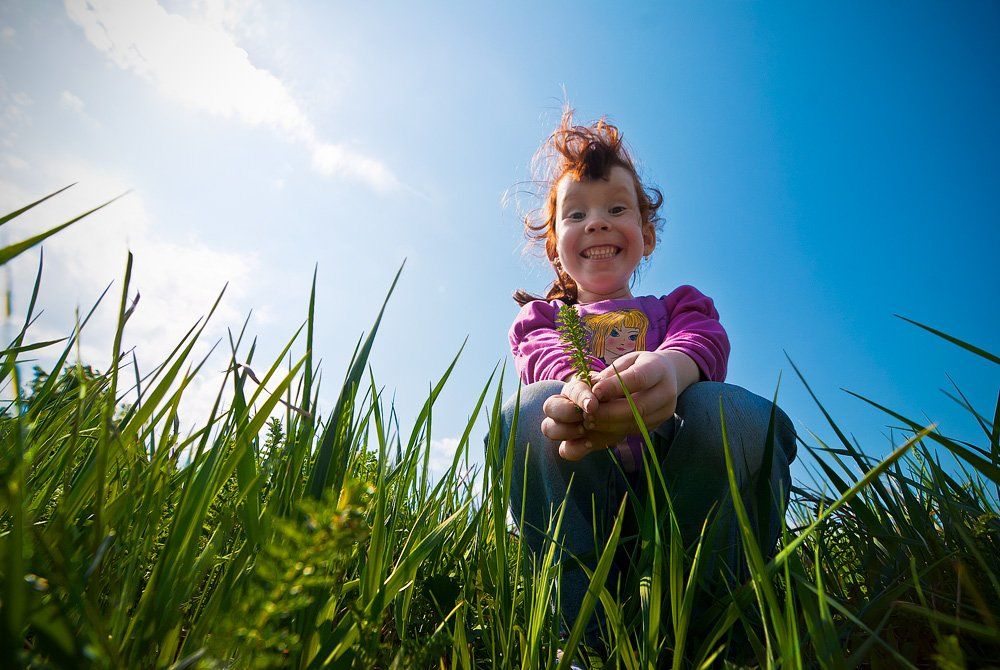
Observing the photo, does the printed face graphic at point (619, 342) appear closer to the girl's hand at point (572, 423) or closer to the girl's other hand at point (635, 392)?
the girl's other hand at point (635, 392)

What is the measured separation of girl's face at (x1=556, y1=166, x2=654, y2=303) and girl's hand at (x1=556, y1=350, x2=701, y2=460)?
92 cm

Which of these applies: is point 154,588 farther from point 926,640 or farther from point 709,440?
point 709,440

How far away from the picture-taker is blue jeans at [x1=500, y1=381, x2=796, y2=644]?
1361mm

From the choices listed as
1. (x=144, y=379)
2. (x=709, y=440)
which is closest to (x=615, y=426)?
(x=709, y=440)

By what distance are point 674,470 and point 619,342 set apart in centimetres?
58

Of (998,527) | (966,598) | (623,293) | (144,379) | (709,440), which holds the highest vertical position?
(623,293)

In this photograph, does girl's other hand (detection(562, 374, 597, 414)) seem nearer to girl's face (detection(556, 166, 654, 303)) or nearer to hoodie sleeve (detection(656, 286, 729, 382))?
hoodie sleeve (detection(656, 286, 729, 382))

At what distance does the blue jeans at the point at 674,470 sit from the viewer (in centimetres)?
136

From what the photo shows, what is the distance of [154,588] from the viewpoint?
18.6 inches

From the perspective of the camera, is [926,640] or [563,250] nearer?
[926,640]

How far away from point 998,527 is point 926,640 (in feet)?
0.79

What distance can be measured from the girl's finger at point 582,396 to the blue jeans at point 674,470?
0.23m

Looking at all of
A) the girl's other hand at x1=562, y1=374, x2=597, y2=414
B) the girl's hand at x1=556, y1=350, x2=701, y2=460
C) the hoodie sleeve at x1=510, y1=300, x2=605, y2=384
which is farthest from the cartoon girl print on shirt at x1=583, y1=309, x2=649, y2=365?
the girl's other hand at x1=562, y1=374, x2=597, y2=414

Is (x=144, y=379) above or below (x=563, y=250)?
below
